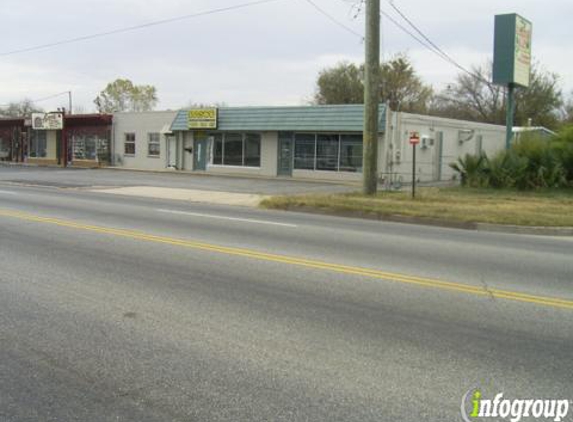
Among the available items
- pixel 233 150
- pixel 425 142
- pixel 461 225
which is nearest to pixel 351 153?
pixel 425 142

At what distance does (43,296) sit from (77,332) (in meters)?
1.46

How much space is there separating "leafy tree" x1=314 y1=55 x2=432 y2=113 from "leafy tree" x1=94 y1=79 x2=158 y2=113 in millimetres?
39391

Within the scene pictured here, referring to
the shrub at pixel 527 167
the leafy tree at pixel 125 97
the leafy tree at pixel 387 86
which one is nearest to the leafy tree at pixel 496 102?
the leafy tree at pixel 387 86

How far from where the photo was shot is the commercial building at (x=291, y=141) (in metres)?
28.7

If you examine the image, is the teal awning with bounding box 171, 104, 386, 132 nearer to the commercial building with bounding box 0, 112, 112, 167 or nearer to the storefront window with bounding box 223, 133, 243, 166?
the storefront window with bounding box 223, 133, 243, 166

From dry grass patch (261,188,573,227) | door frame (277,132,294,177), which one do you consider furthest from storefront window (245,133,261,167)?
dry grass patch (261,188,573,227)

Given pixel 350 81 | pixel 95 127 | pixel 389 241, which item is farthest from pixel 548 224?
pixel 350 81

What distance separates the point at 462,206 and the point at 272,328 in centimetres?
1213

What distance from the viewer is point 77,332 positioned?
5.14 meters

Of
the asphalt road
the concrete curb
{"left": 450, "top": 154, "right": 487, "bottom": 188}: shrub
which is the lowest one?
the asphalt road

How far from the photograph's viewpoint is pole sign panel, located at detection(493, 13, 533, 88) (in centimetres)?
2588

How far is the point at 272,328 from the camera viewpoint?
17.4ft

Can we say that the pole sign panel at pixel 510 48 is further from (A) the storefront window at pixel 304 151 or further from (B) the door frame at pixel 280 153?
(B) the door frame at pixel 280 153

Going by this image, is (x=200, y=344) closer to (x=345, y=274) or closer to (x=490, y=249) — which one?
(x=345, y=274)
